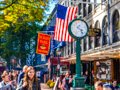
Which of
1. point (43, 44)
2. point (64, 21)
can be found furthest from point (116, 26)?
point (43, 44)

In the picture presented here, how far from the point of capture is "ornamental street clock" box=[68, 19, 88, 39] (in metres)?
16.1

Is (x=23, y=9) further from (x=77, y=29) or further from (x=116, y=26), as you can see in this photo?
(x=77, y=29)

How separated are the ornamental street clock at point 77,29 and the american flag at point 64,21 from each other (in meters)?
8.11

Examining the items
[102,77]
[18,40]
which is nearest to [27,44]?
[18,40]

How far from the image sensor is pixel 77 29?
636 inches

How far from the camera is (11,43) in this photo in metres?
65.4

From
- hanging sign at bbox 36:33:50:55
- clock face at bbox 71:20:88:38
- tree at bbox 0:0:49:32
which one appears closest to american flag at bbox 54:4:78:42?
tree at bbox 0:0:49:32

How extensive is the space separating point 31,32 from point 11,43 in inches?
156

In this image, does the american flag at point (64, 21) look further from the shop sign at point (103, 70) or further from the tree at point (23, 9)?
the shop sign at point (103, 70)

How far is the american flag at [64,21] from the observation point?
2464 cm

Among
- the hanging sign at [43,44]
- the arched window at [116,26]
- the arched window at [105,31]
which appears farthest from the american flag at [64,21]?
the hanging sign at [43,44]

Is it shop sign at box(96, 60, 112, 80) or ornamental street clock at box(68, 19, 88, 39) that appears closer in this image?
ornamental street clock at box(68, 19, 88, 39)

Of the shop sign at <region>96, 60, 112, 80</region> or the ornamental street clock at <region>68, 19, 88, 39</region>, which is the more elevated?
the ornamental street clock at <region>68, 19, 88, 39</region>

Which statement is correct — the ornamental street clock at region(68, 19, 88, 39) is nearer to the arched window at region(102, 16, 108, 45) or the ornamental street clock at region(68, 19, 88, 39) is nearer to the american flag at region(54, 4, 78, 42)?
the american flag at region(54, 4, 78, 42)
